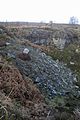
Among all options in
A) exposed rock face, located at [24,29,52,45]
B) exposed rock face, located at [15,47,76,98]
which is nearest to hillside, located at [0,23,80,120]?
exposed rock face, located at [15,47,76,98]

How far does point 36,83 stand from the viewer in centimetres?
1034

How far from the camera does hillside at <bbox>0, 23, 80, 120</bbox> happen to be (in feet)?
27.0

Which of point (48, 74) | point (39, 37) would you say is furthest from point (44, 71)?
point (39, 37)

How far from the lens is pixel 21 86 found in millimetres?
9219

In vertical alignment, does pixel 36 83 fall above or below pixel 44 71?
below

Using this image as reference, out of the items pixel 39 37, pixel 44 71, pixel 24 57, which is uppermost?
pixel 24 57

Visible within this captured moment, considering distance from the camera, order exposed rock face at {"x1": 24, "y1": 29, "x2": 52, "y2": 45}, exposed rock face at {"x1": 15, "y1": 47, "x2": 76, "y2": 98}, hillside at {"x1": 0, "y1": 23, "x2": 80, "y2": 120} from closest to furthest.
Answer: hillside at {"x1": 0, "y1": 23, "x2": 80, "y2": 120} → exposed rock face at {"x1": 15, "y1": 47, "x2": 76, "y2": 98} → exposed rock face at {"x1": 24, "y1": 29, "x2": 52, "y2": 45}

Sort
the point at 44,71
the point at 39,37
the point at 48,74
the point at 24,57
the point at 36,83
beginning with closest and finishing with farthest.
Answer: the point at 36,83 → the point at 48,74 → the point at 44,71 → the point at 24,57 → the point at 39,37

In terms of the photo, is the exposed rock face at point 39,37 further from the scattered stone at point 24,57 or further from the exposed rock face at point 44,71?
the scattered stone at point 24,57

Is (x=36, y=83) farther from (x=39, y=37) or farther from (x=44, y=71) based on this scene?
(x=39, y=37)

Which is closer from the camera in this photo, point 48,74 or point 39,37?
point 48,74

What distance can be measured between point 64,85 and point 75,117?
2737 millimetres

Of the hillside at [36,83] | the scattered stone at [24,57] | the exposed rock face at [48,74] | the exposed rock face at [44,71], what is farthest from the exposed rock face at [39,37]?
the scattered stone at [24,57]

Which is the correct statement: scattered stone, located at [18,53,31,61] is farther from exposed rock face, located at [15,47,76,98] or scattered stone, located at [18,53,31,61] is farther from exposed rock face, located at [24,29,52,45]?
exposed rock face, located at [24,29,52,45]
